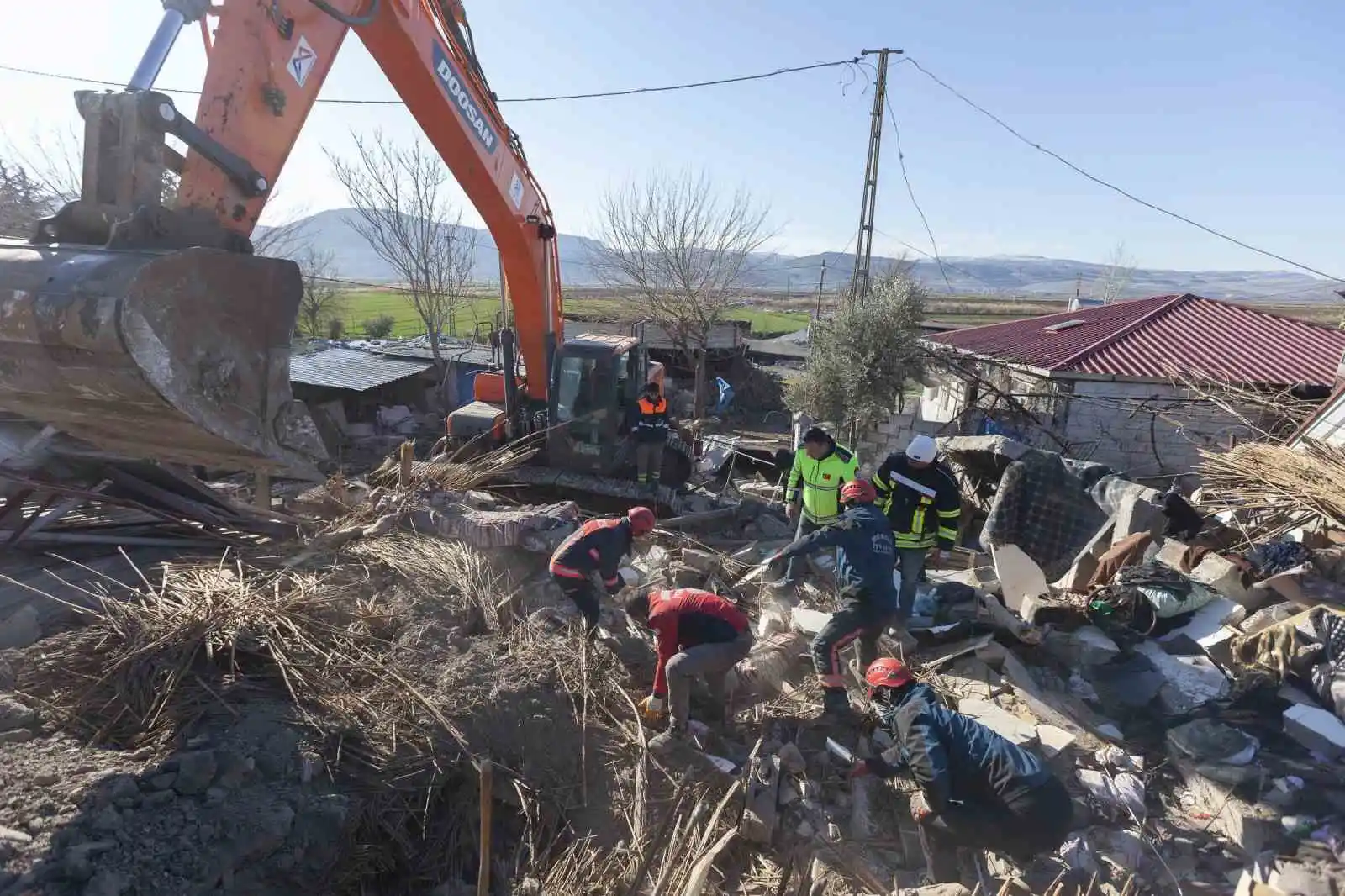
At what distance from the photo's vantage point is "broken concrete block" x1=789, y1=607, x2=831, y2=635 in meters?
5.86

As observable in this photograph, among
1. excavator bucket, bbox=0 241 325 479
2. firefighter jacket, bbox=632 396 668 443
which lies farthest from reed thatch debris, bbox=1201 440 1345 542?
excavator bucket, bbox=0 241 325 479

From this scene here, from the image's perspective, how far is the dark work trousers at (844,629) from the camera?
4984mm

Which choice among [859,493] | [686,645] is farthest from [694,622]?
[859,493]

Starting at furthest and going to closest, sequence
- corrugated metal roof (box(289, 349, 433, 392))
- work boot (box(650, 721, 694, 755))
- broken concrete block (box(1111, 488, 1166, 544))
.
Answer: corrugated metal roof (box(289, 349, 433, 392)) → broken concrete block (box(1111, 488, 1166, 544)) → work boot (box(650, 721, 694, 755))

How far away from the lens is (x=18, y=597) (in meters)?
4.63

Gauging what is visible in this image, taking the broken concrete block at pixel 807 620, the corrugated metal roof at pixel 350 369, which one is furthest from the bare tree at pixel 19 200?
the broken concrete block at pixel 807 620

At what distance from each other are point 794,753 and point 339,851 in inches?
100

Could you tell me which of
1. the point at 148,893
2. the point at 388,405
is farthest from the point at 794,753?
the point at 388,405

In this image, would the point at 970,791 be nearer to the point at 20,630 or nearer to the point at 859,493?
the point at 859,493

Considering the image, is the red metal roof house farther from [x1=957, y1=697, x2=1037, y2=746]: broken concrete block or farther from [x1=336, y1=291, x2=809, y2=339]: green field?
[x1=336, y1=291, x2=809, y2=339]: green field

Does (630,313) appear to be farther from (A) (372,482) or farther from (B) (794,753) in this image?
(B) (794,753)

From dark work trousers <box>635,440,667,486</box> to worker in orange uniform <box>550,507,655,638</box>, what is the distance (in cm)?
349

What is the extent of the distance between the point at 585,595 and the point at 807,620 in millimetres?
1836

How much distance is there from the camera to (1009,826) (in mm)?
3721
